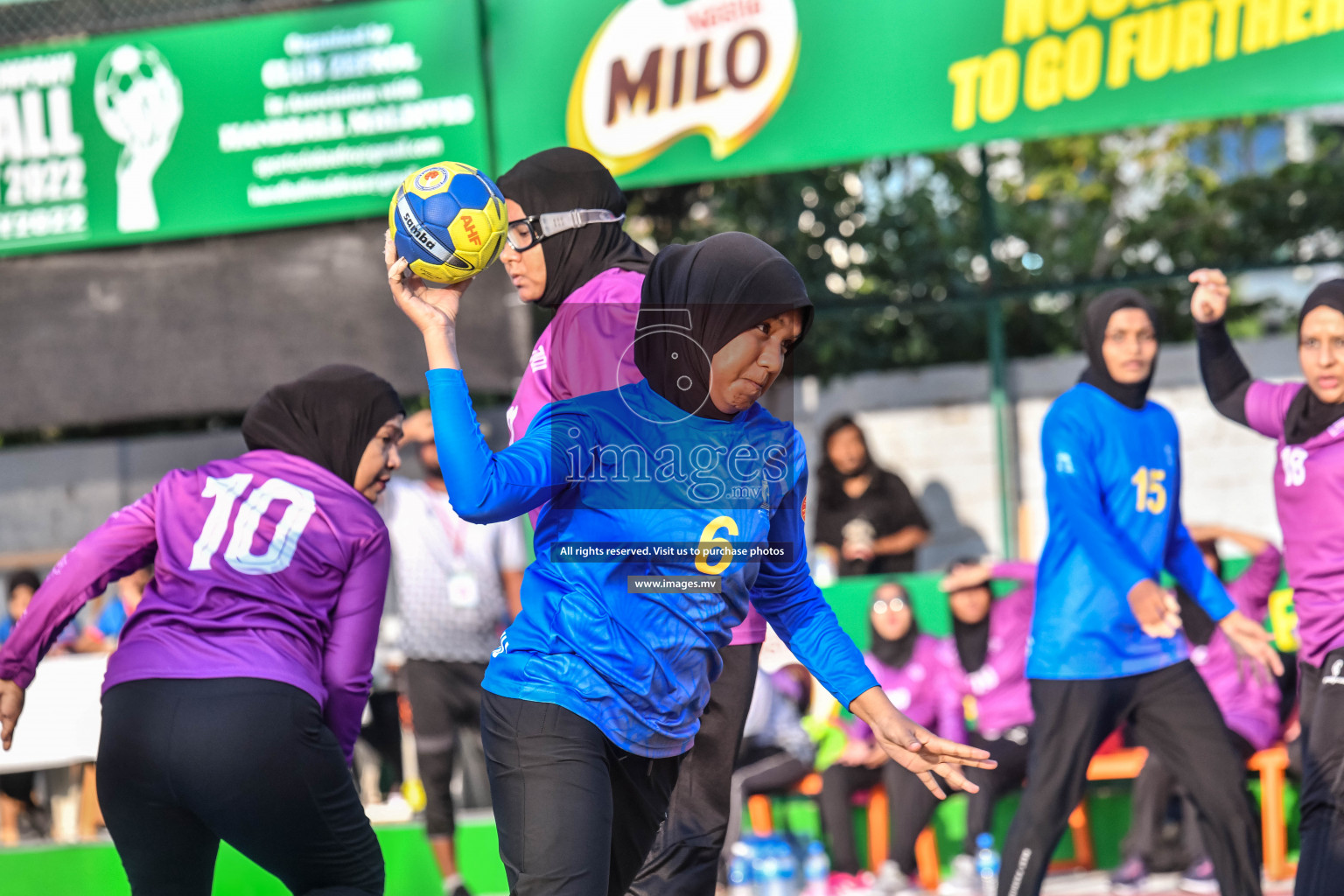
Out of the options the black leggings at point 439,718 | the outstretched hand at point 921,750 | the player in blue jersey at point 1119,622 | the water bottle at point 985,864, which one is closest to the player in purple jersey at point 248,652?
the outstretched hand at point 921,750

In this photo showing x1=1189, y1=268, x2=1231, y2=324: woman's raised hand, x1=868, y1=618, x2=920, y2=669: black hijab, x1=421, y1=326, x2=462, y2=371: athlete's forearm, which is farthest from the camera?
x1=868, y1=618, x2=920, y2=669: black hijab

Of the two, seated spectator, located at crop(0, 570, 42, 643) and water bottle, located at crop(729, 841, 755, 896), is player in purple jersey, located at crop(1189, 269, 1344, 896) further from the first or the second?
seated spectator, located at crop(0, 570, 42, 643)

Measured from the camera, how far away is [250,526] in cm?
361

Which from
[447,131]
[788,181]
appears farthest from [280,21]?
[788,181]

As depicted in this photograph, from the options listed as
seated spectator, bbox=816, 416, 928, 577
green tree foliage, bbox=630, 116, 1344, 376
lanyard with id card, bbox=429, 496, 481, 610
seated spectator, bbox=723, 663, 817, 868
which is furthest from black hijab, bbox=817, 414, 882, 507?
lanyard with id card, bbox=429, 496, 481, 610

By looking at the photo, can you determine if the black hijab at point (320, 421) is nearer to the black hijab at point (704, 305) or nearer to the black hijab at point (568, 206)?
the black hijab at point (568, 206)

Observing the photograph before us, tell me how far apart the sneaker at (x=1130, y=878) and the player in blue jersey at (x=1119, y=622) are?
2.32 m

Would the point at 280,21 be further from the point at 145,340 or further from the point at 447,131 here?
the point at 145,340

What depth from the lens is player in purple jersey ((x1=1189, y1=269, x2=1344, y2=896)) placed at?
403cm

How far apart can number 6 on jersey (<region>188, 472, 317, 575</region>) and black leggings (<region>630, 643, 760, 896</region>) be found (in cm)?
116

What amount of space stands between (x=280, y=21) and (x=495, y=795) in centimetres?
632

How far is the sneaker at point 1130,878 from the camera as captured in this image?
6.70 m

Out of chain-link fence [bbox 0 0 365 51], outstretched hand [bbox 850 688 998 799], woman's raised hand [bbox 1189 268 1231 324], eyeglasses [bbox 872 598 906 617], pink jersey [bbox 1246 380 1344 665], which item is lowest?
eyeglasses [bbox 872 598 906 617]

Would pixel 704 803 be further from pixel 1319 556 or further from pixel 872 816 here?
pixel 872 816
